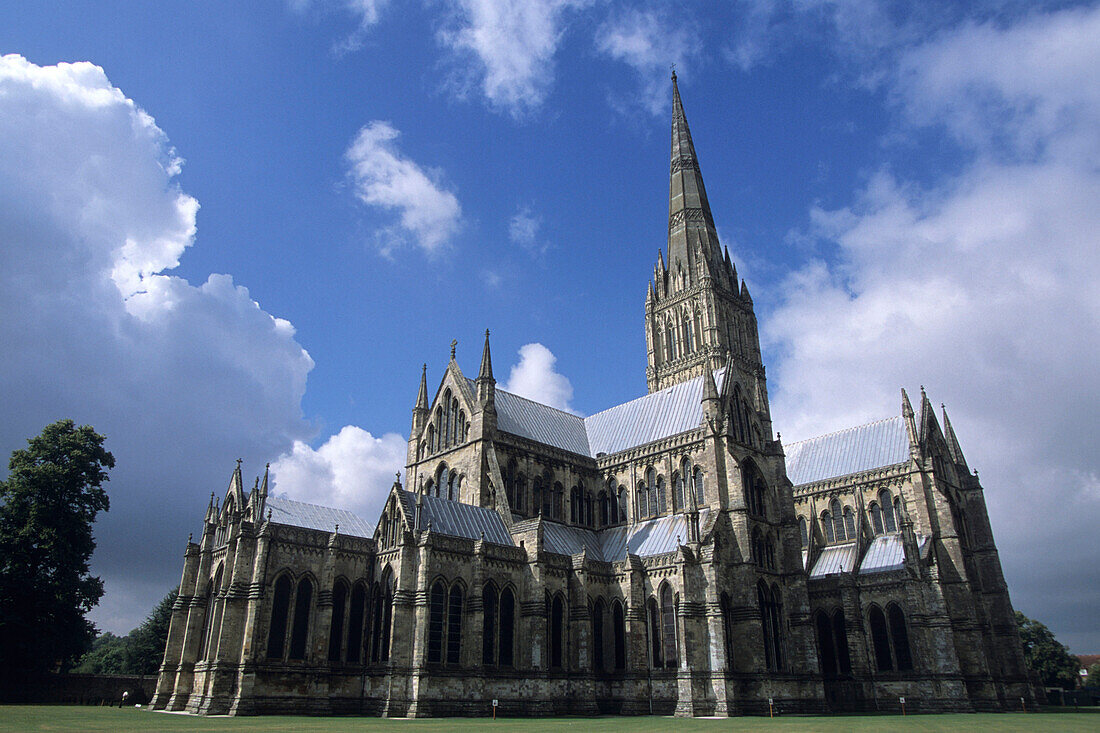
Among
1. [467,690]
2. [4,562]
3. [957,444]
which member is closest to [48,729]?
[467,690]

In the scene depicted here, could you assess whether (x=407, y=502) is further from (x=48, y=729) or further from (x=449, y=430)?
(x=48, y=729)

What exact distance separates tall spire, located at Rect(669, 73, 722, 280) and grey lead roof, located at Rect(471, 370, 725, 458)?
2466 cm

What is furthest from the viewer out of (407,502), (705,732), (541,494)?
(541,494)

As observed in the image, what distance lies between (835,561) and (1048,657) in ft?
172

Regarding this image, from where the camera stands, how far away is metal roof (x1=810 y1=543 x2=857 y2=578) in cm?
5047

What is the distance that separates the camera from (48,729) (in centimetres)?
2131

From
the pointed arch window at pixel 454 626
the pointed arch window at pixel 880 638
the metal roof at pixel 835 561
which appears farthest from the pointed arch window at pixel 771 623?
the pointed arch window at pixel 454 626

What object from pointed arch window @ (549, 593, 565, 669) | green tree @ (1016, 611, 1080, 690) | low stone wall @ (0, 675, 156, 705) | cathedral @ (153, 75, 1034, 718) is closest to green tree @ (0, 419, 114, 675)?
low stone wall @ (0, 675, 156, 705)

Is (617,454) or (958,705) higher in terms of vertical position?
(617,454)

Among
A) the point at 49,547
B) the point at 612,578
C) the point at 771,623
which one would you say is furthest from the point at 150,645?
the point at 771,623

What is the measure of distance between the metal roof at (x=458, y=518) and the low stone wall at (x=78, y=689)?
1041 inches

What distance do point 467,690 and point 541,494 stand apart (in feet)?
49.3

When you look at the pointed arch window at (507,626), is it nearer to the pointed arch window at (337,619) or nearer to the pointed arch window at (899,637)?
the pointed arch window at (337,619)

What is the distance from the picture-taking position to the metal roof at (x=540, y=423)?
49.6 metres
